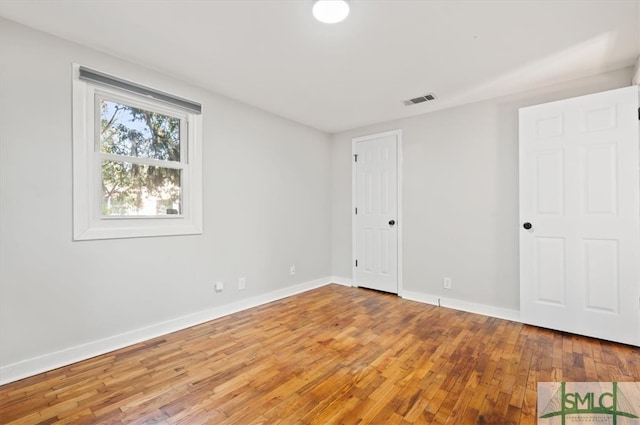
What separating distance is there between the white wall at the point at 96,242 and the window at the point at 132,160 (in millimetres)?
86

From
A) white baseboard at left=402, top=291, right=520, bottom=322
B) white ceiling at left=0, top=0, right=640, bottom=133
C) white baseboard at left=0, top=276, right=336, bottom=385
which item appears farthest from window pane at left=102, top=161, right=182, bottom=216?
white baseboard at left=402, top=291, right=520, bottom=322

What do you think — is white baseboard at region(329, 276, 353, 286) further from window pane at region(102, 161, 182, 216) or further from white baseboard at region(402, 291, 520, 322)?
window pane at region(102, 161, 182, 216)

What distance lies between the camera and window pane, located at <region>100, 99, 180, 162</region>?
2.48 meters

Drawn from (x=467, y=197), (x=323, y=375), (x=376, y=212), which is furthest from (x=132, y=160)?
(x=467, y=197)

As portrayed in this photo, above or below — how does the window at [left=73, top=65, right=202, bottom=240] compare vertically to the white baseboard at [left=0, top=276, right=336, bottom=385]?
above

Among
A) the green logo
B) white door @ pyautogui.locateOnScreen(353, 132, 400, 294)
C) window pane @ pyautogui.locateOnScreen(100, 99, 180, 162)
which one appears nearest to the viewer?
the green logo

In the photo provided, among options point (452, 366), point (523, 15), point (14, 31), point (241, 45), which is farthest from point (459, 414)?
point (14, 31)

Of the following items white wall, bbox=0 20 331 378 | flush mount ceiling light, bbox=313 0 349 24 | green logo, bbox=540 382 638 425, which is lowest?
green logo, bbox=540 382 638 425

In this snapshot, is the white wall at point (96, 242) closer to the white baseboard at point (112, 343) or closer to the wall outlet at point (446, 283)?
the white baseboard at point (112, 343)

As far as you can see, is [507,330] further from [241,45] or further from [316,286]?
[241,45]

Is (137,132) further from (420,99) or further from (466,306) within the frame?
(466,306)

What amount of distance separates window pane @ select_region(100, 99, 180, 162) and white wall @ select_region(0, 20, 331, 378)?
0.27m

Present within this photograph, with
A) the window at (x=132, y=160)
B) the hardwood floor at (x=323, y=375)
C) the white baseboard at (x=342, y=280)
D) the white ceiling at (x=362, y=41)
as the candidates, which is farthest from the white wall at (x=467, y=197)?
the window at (x=132, y=160)

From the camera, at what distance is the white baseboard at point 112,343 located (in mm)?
2010
